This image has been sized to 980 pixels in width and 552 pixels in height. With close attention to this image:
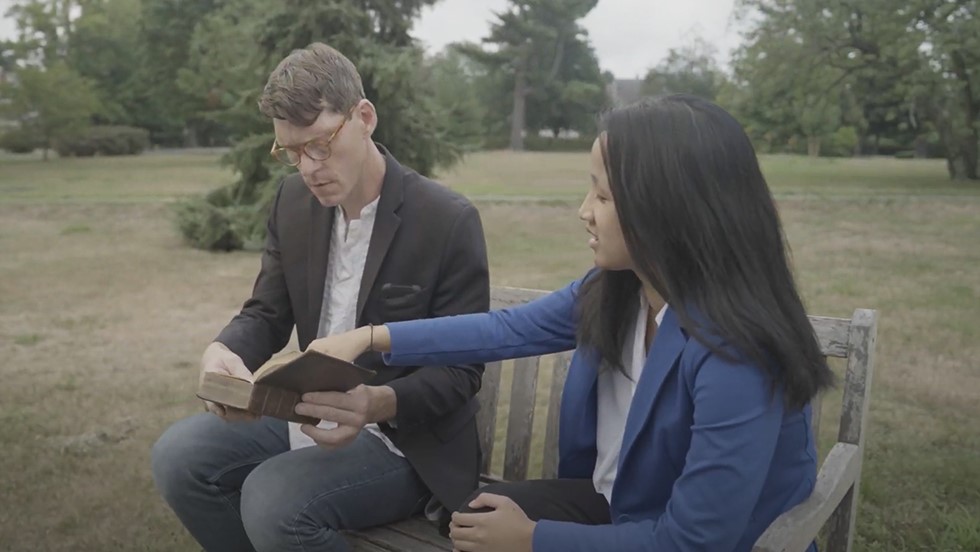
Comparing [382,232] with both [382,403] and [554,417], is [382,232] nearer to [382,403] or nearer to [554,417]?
[382,403]

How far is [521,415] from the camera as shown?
2795mm

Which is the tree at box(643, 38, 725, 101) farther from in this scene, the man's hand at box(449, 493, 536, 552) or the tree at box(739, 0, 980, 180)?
the man's hand at box(449, 493, 536, 552)

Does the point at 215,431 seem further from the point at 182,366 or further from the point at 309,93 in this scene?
the point at 182,366

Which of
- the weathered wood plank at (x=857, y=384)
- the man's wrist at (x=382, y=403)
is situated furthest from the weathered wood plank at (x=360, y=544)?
the weathered wood plank at (x=857, y=384)

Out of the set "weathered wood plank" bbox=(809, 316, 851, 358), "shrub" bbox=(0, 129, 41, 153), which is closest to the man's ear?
"weathered wood plank" bbox=(809, 316, 851, 358)

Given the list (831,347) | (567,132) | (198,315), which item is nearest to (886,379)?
(831,347)

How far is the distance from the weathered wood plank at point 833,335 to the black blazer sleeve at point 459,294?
2.84ft

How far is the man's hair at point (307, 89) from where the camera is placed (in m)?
2.39

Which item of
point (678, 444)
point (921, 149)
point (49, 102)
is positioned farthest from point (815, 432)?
point (921, 149)

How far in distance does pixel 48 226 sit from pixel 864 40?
18.6 meters

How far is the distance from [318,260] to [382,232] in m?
0.22

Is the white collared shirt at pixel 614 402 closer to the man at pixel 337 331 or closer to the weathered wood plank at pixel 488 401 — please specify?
the man at pixel 337 331

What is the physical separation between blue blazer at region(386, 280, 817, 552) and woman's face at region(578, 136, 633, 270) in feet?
0.50

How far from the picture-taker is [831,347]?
2367 millimetres
